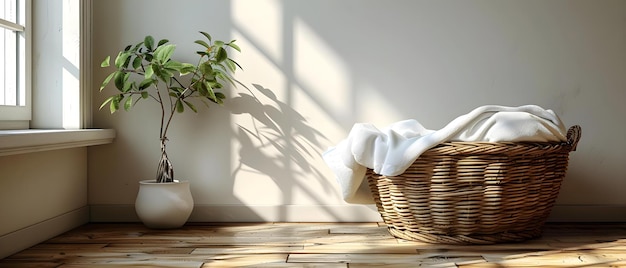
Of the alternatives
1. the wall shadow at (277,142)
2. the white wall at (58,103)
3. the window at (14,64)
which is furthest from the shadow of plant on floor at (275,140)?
the window at (14,64)

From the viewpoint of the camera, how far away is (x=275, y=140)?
2.60 m

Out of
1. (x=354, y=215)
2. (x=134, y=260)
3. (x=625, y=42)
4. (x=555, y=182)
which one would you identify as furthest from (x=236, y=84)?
(x=625, y=42)

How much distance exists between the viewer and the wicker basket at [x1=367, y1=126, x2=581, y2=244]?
2.02 meters

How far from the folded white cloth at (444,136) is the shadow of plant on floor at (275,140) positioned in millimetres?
391

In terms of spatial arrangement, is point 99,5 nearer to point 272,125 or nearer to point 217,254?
point 272,125

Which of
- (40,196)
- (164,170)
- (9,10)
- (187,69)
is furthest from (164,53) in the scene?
(40,196)

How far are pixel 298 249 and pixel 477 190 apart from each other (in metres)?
0.59

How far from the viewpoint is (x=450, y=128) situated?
2.01 metres

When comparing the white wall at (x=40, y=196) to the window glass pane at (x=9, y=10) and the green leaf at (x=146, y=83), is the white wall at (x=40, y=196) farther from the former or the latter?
the window glass pane at (x=9, y=10)

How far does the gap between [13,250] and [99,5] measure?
107cm

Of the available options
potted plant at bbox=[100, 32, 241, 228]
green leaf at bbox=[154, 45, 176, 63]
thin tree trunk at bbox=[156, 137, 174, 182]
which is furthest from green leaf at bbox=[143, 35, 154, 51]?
thin tree trunk at bbox=[156, 137, 174, 182]

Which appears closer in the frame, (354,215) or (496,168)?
(496,168)

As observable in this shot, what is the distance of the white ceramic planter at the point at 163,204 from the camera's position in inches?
92.8

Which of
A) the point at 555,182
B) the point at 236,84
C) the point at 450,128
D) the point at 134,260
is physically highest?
the point at 236,84
